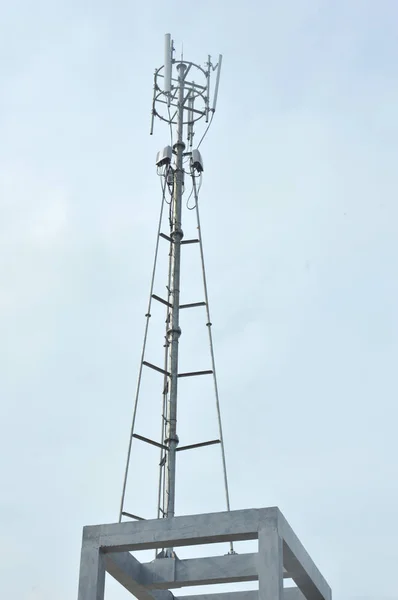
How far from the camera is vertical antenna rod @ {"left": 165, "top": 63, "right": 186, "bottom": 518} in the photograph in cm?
1978

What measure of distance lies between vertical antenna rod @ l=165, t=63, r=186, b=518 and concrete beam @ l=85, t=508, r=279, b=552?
180 centimetres

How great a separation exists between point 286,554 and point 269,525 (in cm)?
112

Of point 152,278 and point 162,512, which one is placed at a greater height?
point 152,278

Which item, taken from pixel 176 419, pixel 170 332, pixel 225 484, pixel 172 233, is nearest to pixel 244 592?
pixel 225 484

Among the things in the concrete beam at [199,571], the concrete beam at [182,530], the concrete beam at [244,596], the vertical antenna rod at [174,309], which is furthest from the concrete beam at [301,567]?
the vertical antenna rod at [174,309]

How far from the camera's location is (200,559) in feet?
61.3

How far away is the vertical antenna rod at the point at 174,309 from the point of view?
1978 cm

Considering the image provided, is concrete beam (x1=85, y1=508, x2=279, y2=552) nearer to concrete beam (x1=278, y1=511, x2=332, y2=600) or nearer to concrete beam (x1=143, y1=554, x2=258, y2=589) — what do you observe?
concrete beam (x1=278, y1=511, x2=332, y2=600)

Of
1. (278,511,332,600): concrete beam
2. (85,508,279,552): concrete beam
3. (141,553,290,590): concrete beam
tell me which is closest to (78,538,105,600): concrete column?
(85,508,279,552): concrete beam

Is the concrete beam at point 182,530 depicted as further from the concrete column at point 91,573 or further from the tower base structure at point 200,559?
the concrete column at point 91,573

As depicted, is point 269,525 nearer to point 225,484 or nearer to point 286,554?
point 286,554

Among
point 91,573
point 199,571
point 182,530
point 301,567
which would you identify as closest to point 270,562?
point 182,530

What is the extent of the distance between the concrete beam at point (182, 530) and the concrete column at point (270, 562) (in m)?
0.16

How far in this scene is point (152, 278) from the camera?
72.8 ft
